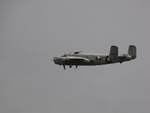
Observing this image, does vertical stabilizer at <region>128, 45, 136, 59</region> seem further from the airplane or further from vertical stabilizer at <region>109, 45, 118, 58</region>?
vertical stabilizer at <region>109, 45, 118, 58</region>

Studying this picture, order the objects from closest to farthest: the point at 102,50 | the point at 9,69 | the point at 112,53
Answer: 1. the point at 112,53
2. the point at 102,50
3. the point at 9,69

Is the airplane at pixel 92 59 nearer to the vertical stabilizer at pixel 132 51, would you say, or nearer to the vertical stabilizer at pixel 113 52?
the vertical stabilizer at pixel 113 52

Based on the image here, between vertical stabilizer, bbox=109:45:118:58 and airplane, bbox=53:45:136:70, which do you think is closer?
vertical stabilizer, bbox=109:45:118:58

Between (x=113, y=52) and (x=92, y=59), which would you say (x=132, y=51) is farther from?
(x=92, y=59)

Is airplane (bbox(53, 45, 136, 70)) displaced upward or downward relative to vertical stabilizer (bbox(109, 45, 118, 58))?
downward

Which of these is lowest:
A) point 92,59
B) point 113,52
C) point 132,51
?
point 92,59

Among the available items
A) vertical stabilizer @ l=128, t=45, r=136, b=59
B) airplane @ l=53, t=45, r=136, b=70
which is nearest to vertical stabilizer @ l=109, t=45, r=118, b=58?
airplane @ l=53, t=45, r=136, b=70

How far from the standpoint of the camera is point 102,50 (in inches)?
1500

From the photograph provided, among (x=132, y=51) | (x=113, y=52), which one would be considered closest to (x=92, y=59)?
(x=113, y=52)

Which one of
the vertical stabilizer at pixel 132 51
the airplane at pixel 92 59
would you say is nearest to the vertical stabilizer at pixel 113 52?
the airplane at pixel 92 59

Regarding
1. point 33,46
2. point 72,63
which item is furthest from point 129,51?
point 33,46

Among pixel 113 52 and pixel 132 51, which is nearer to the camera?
pixel 113 52

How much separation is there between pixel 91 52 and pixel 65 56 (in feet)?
9.35

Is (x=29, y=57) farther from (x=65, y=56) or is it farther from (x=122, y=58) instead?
(x=122, y=58)
